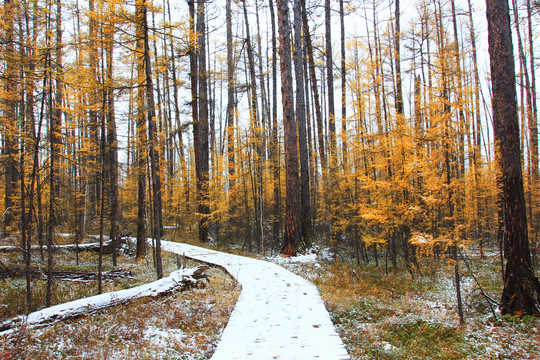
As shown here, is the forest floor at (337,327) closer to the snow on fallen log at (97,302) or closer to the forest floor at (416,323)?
the forest floor at (416,323)

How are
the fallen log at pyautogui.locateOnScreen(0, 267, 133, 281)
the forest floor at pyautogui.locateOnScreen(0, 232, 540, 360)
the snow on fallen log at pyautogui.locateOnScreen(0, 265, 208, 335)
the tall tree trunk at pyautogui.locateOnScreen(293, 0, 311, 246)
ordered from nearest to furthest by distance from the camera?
the forest floor at pyautogui.locateOnScreen(0, 232, 540, 360)
the snow on fallen log at pyautogui.locateOnScreen(0, 265, 208, 335)
the fallen log at pyautogui.locateOnScreen(0, 267, 133, 281)
the tall tree trunk at pyautogui.locateOnScreen(293, 0, 311, 246)

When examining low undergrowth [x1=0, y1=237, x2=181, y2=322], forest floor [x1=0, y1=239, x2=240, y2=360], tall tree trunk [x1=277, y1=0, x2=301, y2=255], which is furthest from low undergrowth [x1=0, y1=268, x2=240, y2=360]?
tall tree trunk [x1=277, y1=0, x2=301, y2=255]

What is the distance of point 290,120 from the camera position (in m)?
11.3

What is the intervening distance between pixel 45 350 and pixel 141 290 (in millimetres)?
2294

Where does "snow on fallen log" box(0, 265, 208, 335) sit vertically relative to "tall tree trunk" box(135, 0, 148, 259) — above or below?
below

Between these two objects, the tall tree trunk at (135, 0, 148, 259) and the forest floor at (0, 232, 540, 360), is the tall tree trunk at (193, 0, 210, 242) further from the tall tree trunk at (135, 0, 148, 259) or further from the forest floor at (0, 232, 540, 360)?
the forest floor at (0, 232, 540, 360)

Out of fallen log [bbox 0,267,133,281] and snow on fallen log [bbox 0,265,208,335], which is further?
fallen log [bbox 0,267,133,281]

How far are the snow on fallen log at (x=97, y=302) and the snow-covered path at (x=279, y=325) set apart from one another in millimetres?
1458

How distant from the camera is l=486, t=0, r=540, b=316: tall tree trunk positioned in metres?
5.05

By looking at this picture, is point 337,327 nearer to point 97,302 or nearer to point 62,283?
point 97,302

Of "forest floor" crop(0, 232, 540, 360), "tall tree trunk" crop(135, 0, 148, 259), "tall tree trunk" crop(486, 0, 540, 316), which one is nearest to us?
"forest floor" crop(0, 232, 540, 360)

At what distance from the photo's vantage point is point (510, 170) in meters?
5.22

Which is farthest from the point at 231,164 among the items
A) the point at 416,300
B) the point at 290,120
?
the point at 416,300

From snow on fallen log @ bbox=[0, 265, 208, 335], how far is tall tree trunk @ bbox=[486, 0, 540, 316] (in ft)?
22.1
